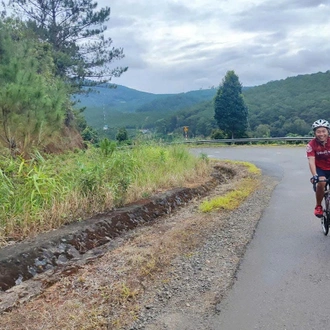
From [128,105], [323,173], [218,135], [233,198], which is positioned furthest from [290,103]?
[128,105]

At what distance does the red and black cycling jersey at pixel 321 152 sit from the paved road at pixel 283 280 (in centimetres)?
115

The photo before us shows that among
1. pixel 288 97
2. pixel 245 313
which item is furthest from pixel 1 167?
pixel 288 97

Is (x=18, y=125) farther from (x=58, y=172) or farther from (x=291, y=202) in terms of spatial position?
(x=291, y=202)

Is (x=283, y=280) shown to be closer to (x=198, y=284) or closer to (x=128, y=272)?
(x=198, y=284)

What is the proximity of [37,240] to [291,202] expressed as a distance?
18.4 feet

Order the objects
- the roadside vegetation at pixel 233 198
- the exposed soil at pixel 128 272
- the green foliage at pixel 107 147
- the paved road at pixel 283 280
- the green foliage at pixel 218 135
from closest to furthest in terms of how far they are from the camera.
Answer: the paved road at pixel 283 280 → the exposed soil at pixel 128 272 → the roadside vegetation at pixel 233 198 → the green foliage at pixel 107 147 → the green foliage at pixel 218 135

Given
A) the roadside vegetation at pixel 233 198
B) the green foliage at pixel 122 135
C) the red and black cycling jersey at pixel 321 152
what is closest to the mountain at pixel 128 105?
the green foliage at pixel 122 135

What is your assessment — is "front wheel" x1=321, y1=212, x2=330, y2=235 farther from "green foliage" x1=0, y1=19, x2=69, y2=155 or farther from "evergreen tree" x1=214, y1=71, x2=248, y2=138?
"evergreen tree" x1=214, y1=71, x2=248, y2=138

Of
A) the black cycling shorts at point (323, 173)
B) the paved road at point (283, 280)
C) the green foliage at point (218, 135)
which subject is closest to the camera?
the paved road at point (283, 280)

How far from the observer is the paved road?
11.1ft

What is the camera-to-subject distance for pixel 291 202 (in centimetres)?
831

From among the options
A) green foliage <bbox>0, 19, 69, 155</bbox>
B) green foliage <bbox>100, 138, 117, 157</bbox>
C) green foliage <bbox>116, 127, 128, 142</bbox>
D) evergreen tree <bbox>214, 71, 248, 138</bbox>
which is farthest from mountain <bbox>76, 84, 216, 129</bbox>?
green foliage <bbox>0, 19, 69, 155</bbox>

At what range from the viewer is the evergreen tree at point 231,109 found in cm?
3100

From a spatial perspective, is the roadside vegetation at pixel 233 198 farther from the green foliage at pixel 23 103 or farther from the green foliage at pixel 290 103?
the green foliage at pixel 290 103
